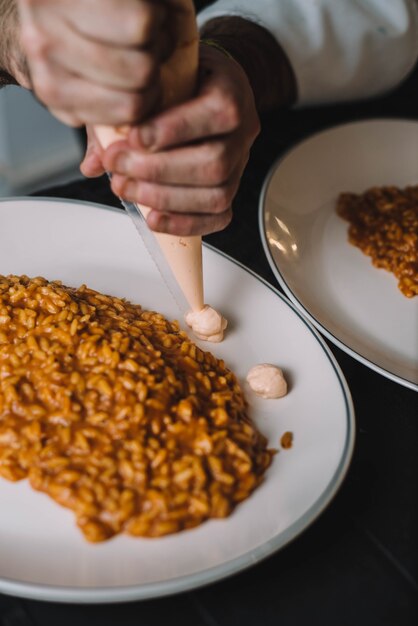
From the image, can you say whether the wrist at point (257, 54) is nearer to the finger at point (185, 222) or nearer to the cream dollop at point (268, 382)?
the finger at point (185, 222)

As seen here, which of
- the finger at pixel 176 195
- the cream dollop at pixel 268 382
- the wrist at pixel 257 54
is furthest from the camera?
the wrist at pixel 257 54

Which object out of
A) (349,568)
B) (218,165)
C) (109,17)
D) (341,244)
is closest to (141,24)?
(109,17)

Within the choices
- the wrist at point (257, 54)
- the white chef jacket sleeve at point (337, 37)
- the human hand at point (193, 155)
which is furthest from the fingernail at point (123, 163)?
the white chef jacket sleeve at point (337, 37)

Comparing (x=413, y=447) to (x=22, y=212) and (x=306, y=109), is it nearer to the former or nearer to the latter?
(x=22, y=212)

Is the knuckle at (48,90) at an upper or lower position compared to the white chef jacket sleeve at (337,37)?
upper

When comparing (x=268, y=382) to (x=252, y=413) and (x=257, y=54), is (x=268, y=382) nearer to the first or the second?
(x=252, y=413)
